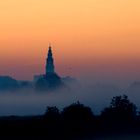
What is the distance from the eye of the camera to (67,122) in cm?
10356

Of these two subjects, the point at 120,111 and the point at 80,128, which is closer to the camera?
the point at 80,128

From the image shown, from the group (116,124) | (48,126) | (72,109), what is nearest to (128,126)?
(116,124)

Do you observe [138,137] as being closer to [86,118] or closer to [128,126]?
[128,126]

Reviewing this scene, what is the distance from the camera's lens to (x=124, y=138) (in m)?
78.7

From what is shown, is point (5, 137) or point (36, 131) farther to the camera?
point (36, 131)

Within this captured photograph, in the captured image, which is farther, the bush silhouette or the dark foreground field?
the bush silhouette

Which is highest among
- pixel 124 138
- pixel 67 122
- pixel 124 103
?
pixel 124 103

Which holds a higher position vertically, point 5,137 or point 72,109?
point 72,109

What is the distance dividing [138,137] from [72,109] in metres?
47.0

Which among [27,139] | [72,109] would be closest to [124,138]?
[27,139]

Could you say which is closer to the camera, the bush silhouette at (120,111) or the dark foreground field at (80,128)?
the dark foreground field at (80,128)

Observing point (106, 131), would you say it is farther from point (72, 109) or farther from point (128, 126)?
point (72, 109)

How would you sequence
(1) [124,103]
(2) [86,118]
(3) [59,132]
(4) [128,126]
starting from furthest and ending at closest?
(1) [124,103] < (2) [86,118] < (4) [128,126] < (3) [59,132]

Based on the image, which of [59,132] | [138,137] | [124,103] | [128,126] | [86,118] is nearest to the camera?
[138,137]
